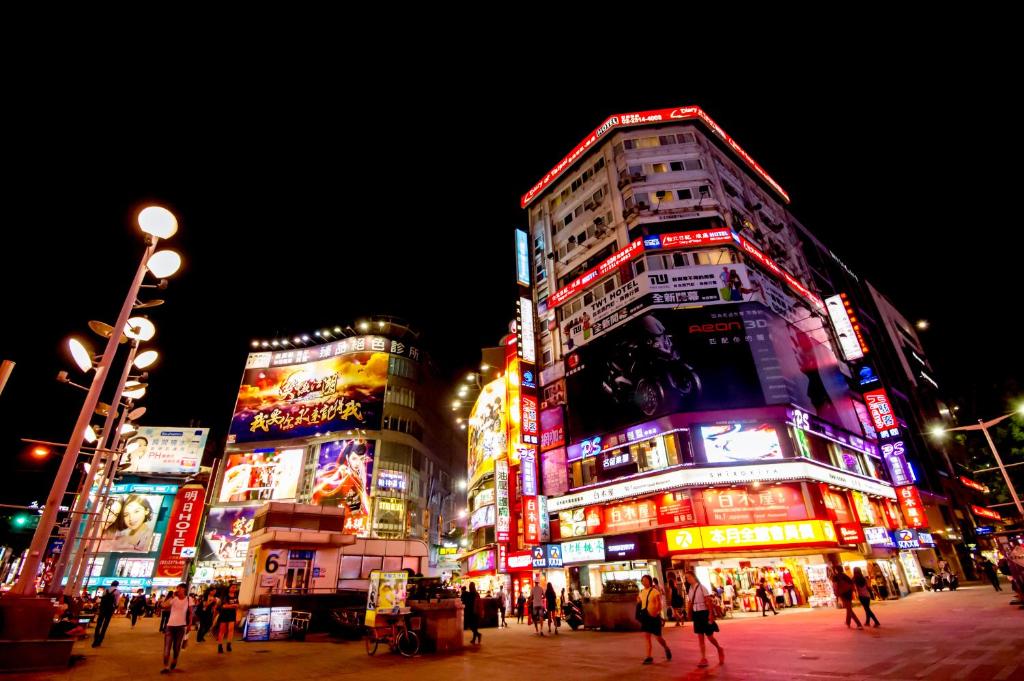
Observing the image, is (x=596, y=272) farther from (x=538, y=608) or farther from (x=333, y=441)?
(x=333, y=441)

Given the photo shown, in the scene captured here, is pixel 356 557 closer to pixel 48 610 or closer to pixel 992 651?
pixel 48 610

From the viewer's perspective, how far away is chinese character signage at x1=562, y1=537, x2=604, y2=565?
24312mm

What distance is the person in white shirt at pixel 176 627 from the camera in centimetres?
913

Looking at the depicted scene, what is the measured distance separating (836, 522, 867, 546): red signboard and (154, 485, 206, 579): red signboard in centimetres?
5656

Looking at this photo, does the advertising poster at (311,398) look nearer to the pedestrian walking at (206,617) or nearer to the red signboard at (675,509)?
the pedestrian walking at (206,617)

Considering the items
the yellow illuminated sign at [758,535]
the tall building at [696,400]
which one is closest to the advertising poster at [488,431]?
the tall building at [696,400]

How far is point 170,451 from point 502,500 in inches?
1850

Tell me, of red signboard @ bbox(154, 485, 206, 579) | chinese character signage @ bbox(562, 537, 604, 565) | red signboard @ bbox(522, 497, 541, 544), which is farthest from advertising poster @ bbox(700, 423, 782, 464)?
red signboard @ bbox(154, 485, 206, 579)

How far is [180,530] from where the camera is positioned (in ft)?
165

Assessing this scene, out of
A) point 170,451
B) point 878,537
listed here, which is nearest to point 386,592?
point 878,537

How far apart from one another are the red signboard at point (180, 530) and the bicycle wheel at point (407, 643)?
50891 millimetres

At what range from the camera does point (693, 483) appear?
73.3 feet

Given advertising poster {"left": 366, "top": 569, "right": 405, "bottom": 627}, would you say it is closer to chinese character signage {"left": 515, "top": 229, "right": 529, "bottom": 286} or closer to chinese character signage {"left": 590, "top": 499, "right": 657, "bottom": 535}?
chinese character signage {"left": 590, "top": 499, "right": 657, "bottom": 535}

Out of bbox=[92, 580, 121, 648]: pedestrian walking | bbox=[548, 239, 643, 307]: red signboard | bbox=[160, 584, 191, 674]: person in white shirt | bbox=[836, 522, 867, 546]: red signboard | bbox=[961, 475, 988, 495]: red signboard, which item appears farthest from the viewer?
bbox=[961, 475, 988, 495]: red signboard
